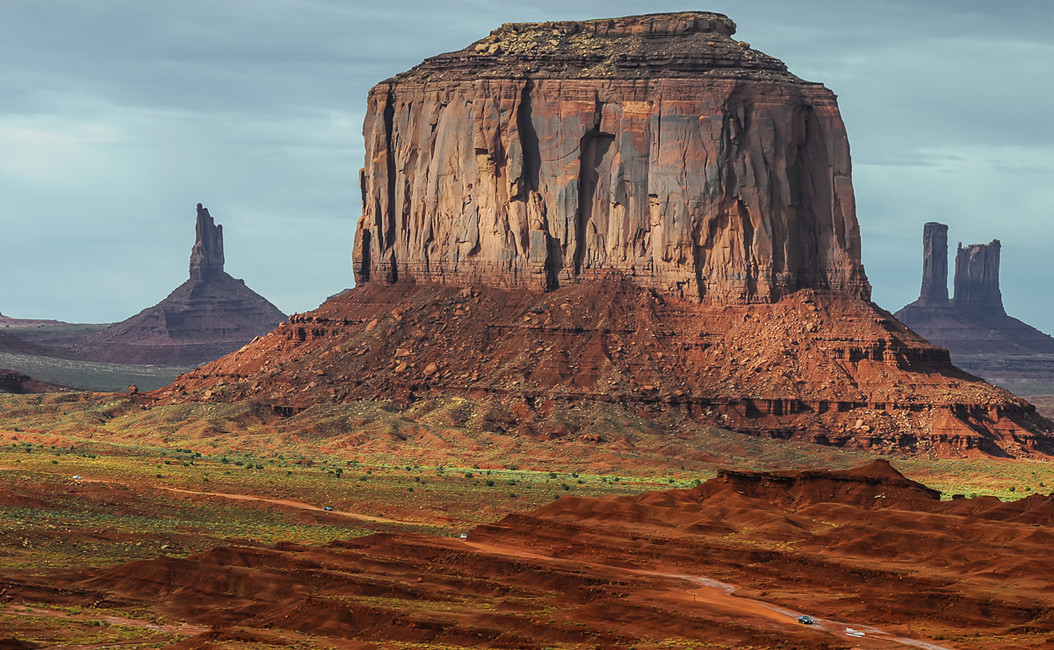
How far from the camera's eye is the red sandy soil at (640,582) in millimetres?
47938

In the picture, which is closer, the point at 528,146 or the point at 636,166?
the point at 636,166

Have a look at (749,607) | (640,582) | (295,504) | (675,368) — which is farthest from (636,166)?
(749,607)

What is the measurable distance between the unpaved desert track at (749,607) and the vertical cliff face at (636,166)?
2128 inches

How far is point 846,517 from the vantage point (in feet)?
233

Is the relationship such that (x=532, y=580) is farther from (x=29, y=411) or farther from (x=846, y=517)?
(x=29, y=411)

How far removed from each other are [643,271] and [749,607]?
215ft

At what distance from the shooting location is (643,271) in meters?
118

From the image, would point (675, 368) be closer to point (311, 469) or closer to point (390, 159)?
point (311, 469)

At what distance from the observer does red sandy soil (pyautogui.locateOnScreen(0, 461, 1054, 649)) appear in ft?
157

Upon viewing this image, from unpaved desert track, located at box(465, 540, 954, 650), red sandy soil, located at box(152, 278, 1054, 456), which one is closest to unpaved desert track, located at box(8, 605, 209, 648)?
unpaved desert track, located at box(465, 540, 954, 650)

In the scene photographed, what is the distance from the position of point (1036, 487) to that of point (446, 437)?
116ft

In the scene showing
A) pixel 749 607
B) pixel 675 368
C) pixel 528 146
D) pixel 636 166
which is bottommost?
pixel 749 607

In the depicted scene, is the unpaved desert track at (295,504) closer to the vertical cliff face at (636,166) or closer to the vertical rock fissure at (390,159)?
the vertical cliff face at (636,166)

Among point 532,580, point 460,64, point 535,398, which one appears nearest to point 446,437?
point 535,398
